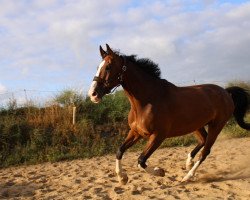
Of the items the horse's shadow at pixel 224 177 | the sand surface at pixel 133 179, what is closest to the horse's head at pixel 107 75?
the sand surface at pixel 133 179

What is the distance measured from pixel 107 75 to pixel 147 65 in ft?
3.36

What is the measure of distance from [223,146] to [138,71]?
577 cm

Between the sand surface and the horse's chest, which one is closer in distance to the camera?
the sand surface

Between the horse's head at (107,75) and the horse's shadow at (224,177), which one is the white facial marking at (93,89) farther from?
the horse's shadow at (224,177)

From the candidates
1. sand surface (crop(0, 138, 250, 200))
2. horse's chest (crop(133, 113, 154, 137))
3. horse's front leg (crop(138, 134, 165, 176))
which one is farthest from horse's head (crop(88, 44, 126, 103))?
sand surface (crop(0, 138, 250, 200))

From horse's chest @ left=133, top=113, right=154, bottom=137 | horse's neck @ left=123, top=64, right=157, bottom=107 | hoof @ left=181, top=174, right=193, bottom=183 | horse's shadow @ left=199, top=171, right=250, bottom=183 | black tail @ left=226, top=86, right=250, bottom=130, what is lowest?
horse's shadow @ left=199, top=171, right=250, bottom=183

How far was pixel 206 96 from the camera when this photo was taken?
795cm

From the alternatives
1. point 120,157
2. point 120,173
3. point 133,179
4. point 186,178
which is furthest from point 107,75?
point 186,178

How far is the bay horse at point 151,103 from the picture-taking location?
22.5 feet

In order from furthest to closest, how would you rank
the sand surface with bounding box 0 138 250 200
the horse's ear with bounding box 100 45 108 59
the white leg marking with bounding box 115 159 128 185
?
the white leg marking with bounding box 115 159 128 185 → the horse's ear with bounding box 100 45 108 59 → the sand surface with bounding box 0 138 250 200

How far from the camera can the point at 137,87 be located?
23.4ft

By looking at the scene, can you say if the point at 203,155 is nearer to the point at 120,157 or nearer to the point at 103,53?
the point at 120,157

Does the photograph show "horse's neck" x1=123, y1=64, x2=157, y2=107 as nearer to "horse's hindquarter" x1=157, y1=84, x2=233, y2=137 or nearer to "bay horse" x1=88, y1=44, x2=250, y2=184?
"bay horse" x1=88, y1=44, x2=250, y2=184

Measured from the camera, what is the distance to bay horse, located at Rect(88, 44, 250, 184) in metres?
6.86
